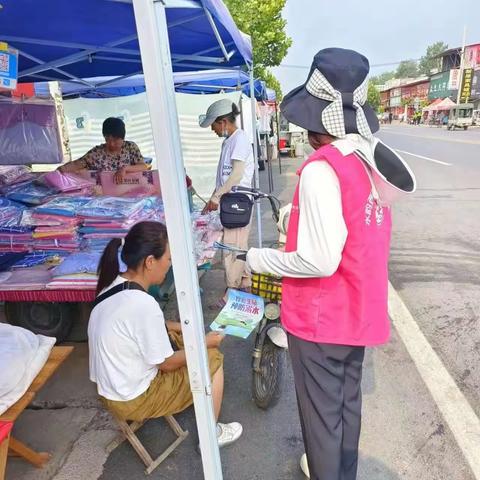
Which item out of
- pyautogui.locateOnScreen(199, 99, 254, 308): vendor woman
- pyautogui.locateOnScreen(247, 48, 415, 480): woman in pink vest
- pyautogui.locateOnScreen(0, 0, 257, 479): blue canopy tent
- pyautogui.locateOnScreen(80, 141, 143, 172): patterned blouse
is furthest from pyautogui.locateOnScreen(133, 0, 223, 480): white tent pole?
pyautogui.locateOnScreen(80, 141, 143, 172): patterned blouse

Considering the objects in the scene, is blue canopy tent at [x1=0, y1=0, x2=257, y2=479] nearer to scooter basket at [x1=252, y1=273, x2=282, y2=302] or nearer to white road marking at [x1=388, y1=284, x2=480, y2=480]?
scooter basket at [x1=252, y1=273, x2=282, y2=302]

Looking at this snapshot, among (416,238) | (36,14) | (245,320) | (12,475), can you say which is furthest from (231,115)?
(416,238)

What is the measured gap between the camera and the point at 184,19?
258 centimetres

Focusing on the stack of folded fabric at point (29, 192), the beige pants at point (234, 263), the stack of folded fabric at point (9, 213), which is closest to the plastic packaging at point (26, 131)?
the stack of folded fabric at point (29, 192)

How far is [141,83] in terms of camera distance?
6.50 m

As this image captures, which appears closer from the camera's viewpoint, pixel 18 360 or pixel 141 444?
pixel 18 360

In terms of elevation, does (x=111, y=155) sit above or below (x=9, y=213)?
above

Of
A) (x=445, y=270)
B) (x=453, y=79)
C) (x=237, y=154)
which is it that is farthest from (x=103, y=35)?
(x=453, y=79)

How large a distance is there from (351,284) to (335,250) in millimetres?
190

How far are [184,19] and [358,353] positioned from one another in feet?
7.45

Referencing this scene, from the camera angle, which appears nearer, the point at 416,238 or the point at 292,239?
the point at 292,239

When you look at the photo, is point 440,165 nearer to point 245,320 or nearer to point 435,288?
point 435,288

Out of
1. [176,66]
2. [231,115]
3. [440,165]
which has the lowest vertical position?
[440,165]

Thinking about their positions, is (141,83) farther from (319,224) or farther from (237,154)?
(319,224)
